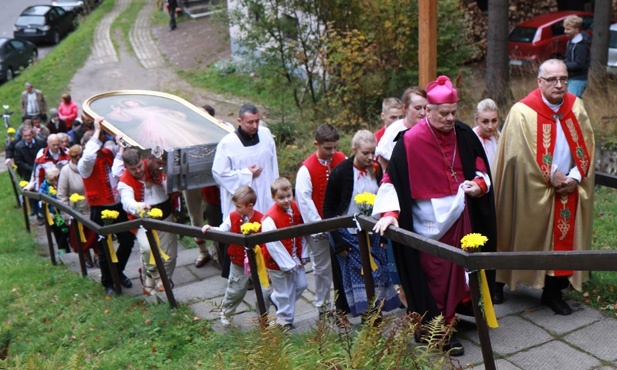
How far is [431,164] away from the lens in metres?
5.16

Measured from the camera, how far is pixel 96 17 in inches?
1342

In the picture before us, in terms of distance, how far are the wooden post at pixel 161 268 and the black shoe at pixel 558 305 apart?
3.25 meters

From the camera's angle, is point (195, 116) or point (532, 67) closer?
point (195, 116)

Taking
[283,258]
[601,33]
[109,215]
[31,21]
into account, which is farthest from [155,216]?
[31,21]

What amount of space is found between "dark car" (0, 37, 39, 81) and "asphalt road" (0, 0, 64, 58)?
1.88m

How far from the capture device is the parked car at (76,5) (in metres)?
34.5

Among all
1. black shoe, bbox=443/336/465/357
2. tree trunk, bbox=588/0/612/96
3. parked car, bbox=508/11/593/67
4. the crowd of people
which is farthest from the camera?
parked car, bbox=508/11/593/67

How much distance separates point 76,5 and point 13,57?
9.50 meters

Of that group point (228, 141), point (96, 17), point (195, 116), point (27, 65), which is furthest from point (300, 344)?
point (96, 17)

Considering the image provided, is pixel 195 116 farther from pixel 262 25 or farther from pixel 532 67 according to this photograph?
pixel 532 67

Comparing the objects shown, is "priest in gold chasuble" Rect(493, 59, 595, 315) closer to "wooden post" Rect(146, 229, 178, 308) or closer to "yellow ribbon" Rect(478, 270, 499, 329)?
"yellow ribbon" Rect(478, 270, 499, 329)

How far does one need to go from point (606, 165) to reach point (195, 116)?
4.80m

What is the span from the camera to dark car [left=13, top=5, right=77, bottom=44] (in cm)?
3059

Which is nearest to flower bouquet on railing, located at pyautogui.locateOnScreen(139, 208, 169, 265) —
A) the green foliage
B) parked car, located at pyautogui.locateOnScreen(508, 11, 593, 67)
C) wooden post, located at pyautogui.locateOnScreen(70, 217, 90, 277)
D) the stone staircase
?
wooden post, located at pyautogui.locateOnScreen(70, 217, 90, 277)
